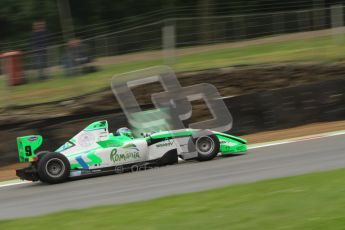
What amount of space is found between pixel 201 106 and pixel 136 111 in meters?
1.95

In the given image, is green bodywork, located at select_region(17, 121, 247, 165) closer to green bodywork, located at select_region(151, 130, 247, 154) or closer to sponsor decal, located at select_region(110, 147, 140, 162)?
green bodywork, located at select_region(151, 130, 247, 154)

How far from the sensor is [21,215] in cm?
780

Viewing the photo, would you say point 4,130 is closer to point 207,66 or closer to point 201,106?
point 201,106


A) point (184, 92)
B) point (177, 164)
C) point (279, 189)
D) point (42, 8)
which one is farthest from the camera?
point (42, 8)

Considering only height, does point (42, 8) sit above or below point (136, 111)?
above

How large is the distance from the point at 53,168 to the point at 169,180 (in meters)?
2.33

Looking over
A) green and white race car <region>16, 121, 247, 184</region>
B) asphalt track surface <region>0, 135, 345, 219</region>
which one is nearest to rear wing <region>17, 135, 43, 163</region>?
green and white race car <region>16, 121, 247, 184</region>

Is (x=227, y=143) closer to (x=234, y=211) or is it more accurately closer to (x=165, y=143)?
(x=165, y=143)

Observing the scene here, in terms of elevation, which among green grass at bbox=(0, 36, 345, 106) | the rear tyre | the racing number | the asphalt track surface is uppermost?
green grass at bbox=(0, 36, 345, 106)

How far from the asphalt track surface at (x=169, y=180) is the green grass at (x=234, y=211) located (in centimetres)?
102

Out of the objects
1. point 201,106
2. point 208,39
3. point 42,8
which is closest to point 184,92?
point 201,106

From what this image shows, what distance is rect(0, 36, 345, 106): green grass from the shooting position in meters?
15.2

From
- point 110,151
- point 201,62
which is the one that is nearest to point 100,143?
point 110,151

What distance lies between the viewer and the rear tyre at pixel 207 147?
11.2 metres
